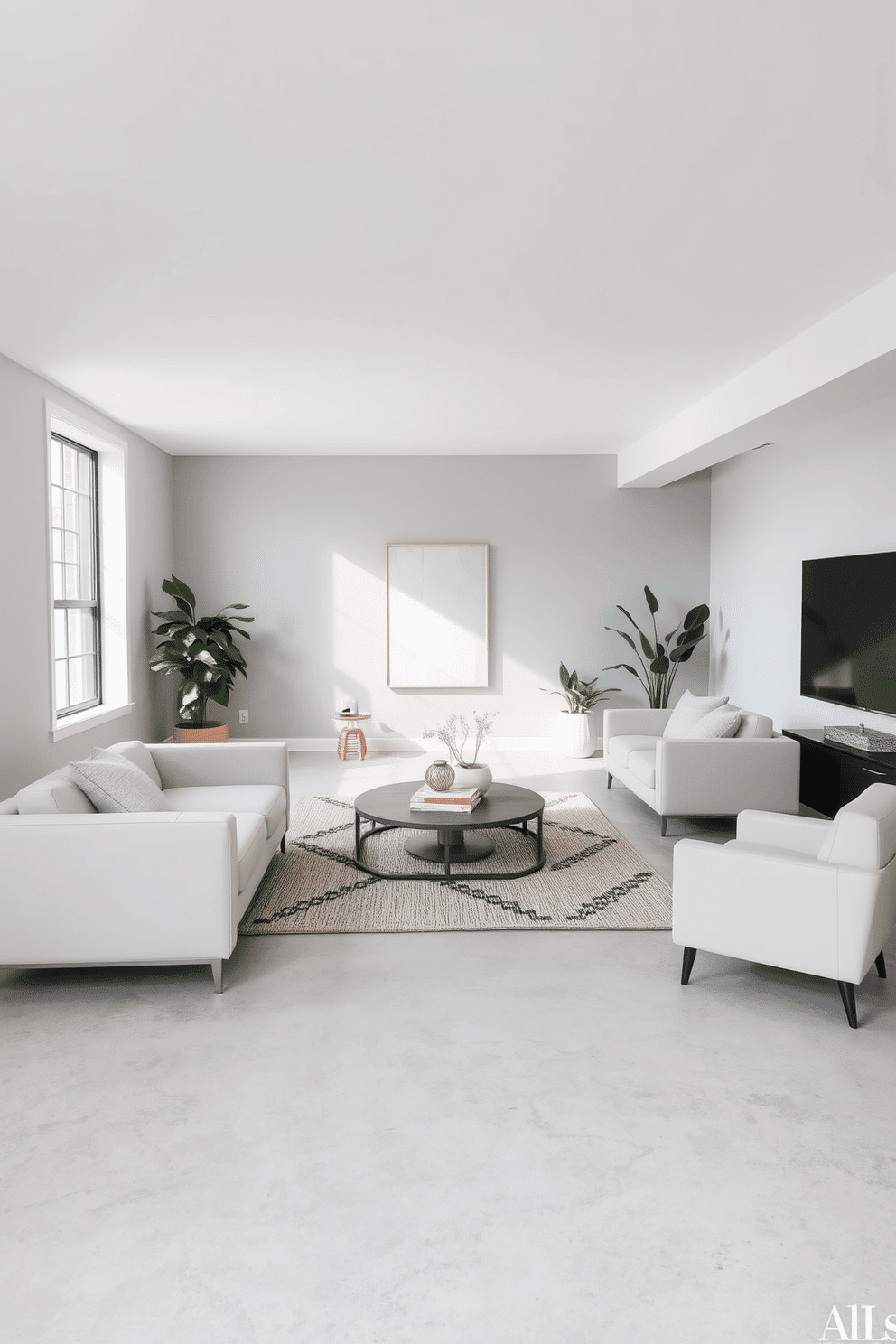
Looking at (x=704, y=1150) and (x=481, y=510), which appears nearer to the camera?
(x=704, y=1150)

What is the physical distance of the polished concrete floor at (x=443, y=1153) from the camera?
1.73m

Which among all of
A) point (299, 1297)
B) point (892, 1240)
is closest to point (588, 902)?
point (892, 1240)

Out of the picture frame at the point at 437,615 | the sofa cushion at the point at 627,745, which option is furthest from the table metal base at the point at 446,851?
the picture frame at the point at 437,615

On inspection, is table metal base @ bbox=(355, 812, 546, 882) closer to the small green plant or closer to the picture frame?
the small green plant

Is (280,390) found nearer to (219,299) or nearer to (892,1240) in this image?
(219,299)

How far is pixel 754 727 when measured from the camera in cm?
509

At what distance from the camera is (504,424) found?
6242 millimetres

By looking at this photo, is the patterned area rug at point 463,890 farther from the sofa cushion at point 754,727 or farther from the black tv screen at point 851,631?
the black tv screen at point 851,631

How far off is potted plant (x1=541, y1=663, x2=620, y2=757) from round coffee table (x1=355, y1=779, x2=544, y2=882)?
98.7 inches

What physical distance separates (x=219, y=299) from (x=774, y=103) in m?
2.18

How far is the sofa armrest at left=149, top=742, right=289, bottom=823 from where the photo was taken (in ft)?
15.1

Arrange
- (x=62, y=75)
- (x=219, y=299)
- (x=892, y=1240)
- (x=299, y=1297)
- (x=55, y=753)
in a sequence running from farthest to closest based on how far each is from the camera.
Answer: (x=55, y=753), (x=219, y=299), (x=62, y=75), (x=892, y=1240), (x=299, y=1297)

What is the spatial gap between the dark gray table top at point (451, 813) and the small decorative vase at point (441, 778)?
169mm

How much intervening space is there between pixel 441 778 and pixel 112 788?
158 cm
